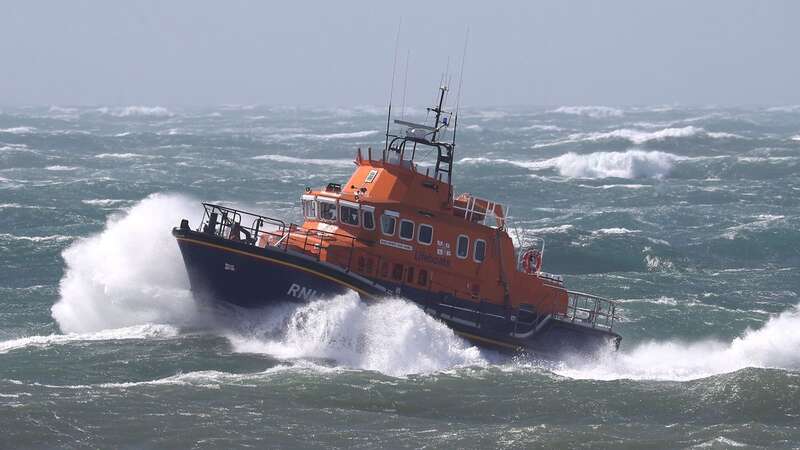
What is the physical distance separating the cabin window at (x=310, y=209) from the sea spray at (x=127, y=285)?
3.10 metres

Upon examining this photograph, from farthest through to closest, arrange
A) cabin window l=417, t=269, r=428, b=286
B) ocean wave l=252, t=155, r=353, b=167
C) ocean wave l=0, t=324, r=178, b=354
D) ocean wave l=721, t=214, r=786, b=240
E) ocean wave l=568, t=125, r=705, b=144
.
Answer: ocean wave l=568, t=125, r=705, b=144 < ocean wave l=252, t=155, r=353, b=167 < ocean wave l=721, t=214, r=786, b=240 < cabin window l=417, t=269, r=428, b=286 < ocean wave l=0, t=324, r=178, b=354

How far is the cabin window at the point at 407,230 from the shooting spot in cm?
2348

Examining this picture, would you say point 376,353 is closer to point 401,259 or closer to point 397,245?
point 401,259

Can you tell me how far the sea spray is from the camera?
24672 millimetres

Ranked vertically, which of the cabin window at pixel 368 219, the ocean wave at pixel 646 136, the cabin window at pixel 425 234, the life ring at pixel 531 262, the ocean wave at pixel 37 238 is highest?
the ocean wave at pixel 646 136

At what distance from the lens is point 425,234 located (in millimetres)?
23656

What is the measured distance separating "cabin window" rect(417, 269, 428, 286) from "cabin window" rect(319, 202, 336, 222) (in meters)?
2.18

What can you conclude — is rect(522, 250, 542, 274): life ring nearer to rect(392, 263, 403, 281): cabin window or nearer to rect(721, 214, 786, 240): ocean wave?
rect(392, 263, 403, 281): cabin window

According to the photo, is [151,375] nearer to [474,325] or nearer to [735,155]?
[474,325]

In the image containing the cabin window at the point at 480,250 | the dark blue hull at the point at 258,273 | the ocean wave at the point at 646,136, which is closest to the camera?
the dark blue hull at the point at 258,273

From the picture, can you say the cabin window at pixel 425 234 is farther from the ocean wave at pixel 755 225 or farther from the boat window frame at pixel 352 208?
the ocean wave at pixel 755 225

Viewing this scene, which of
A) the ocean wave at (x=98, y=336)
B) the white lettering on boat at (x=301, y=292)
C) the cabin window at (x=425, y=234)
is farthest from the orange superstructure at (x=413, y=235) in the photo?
the ocean wave at (x=98, y=336)

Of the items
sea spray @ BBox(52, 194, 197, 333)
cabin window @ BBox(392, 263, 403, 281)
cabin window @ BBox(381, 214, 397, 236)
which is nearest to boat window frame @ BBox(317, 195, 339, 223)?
cabin window @ BBox(381, 214, 397, 236)

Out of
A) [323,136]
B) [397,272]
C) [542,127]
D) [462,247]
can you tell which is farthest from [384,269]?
[542,127]
